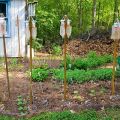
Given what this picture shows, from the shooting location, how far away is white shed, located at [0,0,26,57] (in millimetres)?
13173

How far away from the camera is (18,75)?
32.8 ft

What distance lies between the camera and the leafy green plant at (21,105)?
684 centimetres

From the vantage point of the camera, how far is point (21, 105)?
7168mm

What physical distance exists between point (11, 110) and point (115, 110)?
1.98 metres

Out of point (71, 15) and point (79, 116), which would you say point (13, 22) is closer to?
point (71, 15)

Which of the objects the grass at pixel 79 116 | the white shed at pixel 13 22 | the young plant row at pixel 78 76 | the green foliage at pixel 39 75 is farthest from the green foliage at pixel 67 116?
the white shed at pixel 13 22

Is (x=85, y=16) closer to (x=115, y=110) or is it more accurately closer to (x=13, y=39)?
(x=13, y=39)

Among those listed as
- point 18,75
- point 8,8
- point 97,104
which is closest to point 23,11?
point 8,8

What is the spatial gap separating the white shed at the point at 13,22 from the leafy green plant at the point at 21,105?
6.04 meters

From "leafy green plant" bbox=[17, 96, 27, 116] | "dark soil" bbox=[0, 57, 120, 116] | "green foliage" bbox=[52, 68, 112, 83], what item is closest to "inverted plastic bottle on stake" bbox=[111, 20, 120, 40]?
"dark soil" bbox=[0, 57, 120, 116]

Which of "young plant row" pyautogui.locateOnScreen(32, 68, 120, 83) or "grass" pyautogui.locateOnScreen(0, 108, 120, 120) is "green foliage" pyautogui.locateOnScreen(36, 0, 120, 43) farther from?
"grass" pyautogui.locateOnScreen(0, 108, 120, 120)

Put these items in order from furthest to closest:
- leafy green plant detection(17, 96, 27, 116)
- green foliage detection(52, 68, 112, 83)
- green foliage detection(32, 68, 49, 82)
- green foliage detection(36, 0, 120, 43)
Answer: green foliage detection(36, 0, 120, 43) → green foliage detection(32, 68, 49, 82) → green foliage detection(52, 68, 112, 83) → leafy green plant detection(17, 96, 27, 116)

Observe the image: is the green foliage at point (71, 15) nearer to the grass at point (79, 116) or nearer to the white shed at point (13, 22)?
the white shed at point (13, 22)

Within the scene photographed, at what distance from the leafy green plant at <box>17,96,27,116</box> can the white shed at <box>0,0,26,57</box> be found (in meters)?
6.04
